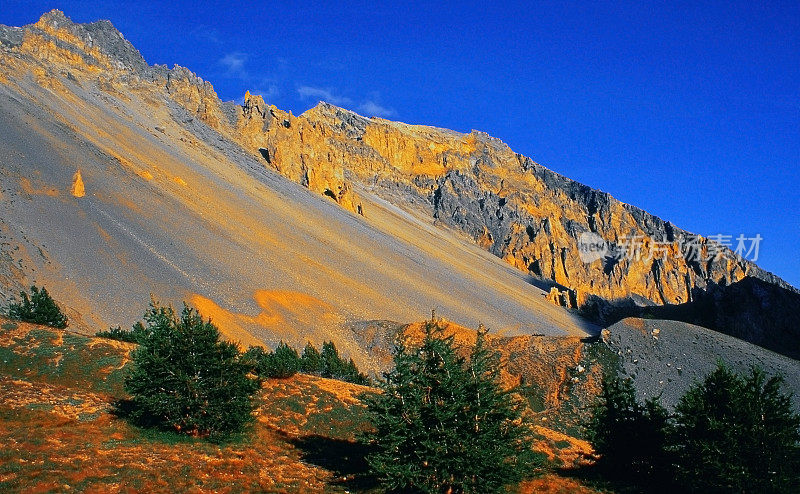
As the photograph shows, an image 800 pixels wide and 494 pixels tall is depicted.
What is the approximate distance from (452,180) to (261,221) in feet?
294

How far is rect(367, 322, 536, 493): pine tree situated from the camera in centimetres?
1020

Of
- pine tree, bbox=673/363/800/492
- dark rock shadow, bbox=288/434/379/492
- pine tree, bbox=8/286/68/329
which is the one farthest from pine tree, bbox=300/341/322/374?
pine tree, bbox=673/363/800/492

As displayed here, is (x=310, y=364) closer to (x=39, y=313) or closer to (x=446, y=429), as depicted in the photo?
(x=39, y=313)

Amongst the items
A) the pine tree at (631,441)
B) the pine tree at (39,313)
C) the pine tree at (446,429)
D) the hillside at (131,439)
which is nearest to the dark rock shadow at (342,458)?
the hillside at (131,439)

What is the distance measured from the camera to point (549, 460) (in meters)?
15.6

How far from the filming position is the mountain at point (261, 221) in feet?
132

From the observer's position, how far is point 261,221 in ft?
202

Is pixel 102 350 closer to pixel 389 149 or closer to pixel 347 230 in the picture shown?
pixel 347 230

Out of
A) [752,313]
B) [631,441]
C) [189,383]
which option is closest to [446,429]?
[631,441]

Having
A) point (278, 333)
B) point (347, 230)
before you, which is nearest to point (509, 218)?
point (347, 230)

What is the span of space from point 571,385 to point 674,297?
123 m

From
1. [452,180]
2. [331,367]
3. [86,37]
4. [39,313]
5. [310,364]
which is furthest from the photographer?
[452,180]

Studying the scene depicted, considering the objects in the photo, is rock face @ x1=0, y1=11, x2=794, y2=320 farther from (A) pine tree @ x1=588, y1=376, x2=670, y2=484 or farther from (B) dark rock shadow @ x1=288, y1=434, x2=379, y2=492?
(A) pine tree @ x1=588, y1=376, x2=670, y2=484

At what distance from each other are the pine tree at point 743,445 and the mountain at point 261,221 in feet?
100.0
